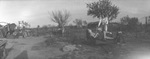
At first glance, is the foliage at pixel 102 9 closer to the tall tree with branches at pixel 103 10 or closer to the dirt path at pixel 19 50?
the tall tree with branches at pixel 103 10

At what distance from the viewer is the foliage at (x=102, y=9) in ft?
59.6

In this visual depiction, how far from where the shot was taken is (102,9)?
1811 cm

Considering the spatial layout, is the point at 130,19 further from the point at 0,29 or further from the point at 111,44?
the point at 0,29

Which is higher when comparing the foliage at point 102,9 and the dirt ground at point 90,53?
the foliage at point 102,9

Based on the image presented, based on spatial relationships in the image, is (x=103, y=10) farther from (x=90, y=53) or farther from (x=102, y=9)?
(x=90, y=53)

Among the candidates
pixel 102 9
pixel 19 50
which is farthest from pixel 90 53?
pixel 102 9

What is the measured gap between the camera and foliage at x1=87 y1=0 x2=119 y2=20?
18.2 m

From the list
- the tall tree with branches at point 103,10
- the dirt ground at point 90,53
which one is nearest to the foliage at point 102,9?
the tall tree with branches at point 103,10

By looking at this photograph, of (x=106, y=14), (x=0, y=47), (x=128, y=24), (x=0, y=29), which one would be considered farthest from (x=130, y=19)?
(x=0, y=47)

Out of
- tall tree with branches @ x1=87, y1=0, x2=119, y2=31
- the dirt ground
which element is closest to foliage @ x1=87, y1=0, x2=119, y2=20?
tall tree with branches @ x1=87, y1=0, x2=119, y2=31

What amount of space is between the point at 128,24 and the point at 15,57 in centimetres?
2191

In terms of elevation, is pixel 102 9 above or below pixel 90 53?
above

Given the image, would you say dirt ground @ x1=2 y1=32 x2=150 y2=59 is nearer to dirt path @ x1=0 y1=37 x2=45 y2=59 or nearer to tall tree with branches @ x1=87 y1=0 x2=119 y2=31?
dirt path @ x1=0 y1=37 x2=45 y2=59

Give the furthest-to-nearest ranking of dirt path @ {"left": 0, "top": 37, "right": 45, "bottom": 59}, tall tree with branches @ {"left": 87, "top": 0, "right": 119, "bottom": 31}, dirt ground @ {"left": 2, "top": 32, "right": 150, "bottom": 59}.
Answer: tall tree with branches @ {"left": 87, "top": 0, "right": 119, "bottom": 31}, dirt path @ {"left": 0, "top": 37, "right": 45, "bottom": 59}, dirt ground @ {"left": 2, "top": 32, "right": 150, "bottom": 59}
